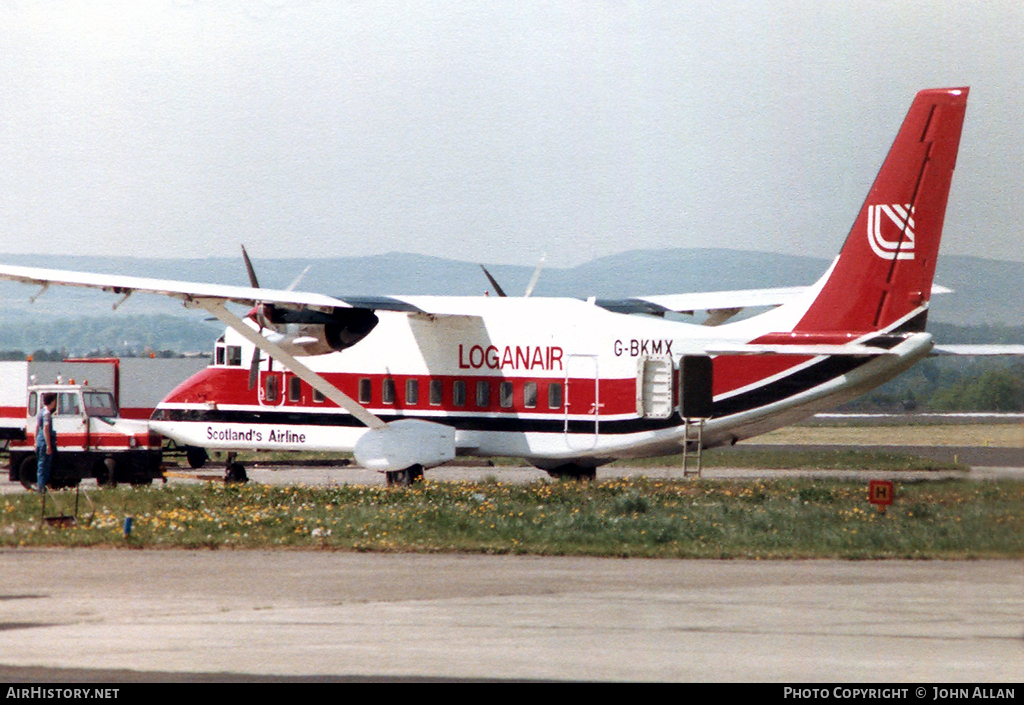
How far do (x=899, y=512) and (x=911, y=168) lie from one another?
6.46 meters

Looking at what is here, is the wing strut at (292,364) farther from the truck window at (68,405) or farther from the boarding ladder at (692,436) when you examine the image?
the boarding ladder at (692,436)

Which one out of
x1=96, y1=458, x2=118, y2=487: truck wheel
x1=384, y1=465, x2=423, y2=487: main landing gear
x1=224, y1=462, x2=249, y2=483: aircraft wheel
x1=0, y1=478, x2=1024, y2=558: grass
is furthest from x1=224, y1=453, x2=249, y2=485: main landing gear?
x1=0, y1=478, x2=1024, y2=558: grass

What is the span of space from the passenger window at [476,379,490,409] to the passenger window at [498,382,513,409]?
0.25 m

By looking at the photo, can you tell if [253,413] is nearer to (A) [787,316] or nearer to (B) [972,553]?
(A) [787,316]

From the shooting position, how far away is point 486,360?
2517 cm

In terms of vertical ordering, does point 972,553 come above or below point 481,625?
above

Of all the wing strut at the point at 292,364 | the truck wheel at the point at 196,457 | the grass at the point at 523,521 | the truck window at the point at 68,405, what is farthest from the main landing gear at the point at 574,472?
the truck wheel at the point at 196,457

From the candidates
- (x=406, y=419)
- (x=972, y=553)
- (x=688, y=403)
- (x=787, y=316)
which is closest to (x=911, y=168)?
(x=787, y=316)

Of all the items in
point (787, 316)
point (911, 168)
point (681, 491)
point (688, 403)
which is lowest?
point (681, 491)

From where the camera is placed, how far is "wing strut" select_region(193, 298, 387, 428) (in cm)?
2431

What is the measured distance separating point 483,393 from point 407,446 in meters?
1.79

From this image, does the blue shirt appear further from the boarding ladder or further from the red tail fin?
the red tail fin

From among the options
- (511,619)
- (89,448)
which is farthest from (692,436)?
(511,619)

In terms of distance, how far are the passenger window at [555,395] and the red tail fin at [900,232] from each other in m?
4.77
